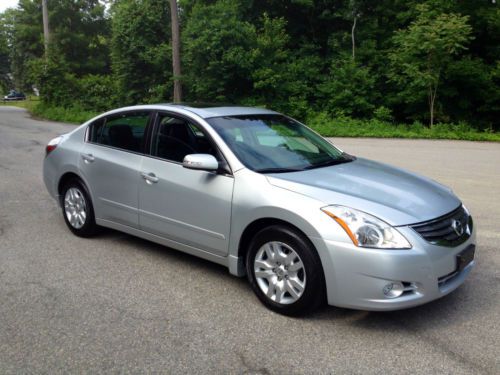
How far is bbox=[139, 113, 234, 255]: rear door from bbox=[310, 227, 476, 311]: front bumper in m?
0.97

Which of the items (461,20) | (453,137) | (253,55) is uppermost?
(461,20)

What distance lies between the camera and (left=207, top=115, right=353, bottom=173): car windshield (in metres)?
4.27

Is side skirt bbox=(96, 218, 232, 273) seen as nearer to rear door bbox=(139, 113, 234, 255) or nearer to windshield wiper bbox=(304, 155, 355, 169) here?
rear door bbox=(139, 113, 234, 255)

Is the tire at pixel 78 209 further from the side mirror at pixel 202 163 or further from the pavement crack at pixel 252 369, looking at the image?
the pavement crack at pixel 252 369

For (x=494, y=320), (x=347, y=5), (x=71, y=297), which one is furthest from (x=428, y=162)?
(x=347, y=5)

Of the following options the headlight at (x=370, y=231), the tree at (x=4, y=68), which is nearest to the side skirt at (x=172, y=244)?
the headlight at (x=370, y=231)

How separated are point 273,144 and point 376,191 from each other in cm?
114

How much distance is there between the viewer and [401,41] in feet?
68.8

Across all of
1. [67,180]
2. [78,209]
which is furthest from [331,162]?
[67,180]

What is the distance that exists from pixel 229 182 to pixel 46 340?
5.76 ft

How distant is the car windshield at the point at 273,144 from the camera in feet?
14.0

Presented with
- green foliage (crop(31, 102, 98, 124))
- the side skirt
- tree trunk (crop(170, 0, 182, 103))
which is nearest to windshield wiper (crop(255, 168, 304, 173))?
the side skirt

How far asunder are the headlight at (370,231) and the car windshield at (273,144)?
87 centimetres

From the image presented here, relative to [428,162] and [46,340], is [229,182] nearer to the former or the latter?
[46,340]
